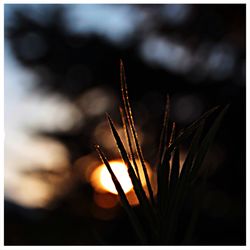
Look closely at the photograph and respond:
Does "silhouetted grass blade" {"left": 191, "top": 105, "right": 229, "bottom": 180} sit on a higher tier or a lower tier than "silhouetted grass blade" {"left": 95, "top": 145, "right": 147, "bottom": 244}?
higher

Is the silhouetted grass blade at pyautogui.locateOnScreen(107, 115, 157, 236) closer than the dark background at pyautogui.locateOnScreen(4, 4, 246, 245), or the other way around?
the silhouetted grass blade at pyautogui.locateOnScreen(107, 115, 157, 236)

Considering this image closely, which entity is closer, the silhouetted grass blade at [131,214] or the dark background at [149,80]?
the silhouetted grass blade at [131,214]

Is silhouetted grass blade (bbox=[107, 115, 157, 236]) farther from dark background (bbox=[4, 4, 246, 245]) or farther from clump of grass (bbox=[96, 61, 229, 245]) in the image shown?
dark background (bbox=[4, 4, 246, 245])

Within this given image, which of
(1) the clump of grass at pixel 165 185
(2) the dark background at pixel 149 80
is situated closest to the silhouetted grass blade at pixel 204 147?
(1) the clump of grass at pixel 165 185

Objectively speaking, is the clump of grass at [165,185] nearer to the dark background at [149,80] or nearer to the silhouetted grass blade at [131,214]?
the silhouetted grass blade at [131,214]

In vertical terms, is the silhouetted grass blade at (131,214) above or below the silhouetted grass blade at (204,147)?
below

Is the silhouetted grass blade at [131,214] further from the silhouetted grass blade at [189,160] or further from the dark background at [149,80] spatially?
the dark background at [149,80]

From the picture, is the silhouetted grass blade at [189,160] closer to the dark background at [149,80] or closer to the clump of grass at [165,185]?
the clump of grass at [165,185]

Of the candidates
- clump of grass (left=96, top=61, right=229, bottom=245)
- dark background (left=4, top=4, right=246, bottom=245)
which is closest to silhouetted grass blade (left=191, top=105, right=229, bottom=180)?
clump of grass (left=96, top=61, right=229, bottom=245)

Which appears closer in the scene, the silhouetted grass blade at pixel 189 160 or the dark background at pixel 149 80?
the silhouetted grass blade at pixel 189 160

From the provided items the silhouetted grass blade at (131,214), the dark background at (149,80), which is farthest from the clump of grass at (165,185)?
the dark background at (149,80)
